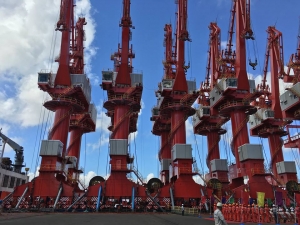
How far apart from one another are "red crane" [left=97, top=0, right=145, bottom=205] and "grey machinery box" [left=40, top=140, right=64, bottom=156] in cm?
730

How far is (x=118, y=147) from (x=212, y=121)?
25396 mm

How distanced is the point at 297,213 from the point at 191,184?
2191 cm

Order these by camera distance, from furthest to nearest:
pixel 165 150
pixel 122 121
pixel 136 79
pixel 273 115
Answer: pixel 165 150
pixel 273 115
pixel 136 79
pixel 122 121

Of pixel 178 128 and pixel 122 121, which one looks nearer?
pixel 122 121

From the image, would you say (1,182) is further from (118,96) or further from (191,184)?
(191,184)

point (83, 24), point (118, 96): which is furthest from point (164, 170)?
point (83, 24)

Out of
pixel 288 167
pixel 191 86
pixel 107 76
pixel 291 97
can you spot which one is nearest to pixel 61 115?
pixel 107 76

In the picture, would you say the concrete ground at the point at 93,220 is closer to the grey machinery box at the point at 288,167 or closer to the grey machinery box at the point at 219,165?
the grey machinery box at the point at 219,165

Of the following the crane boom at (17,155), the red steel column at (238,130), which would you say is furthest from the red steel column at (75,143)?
the red steel column at (238,130)

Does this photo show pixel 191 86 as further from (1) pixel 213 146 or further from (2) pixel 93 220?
(2) pixel 93 220

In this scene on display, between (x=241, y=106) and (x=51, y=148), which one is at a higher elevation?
(x=241, y=106)

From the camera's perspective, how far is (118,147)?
42.9m

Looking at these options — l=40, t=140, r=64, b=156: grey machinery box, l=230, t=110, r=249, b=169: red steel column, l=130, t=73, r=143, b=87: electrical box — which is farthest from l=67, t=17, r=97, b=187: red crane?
l=230, t=110, r=249, b=169: red steel column

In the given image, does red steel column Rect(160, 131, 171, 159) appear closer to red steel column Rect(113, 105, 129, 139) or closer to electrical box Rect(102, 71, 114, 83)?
red steel column Rect(113, 105, 129, 139)
